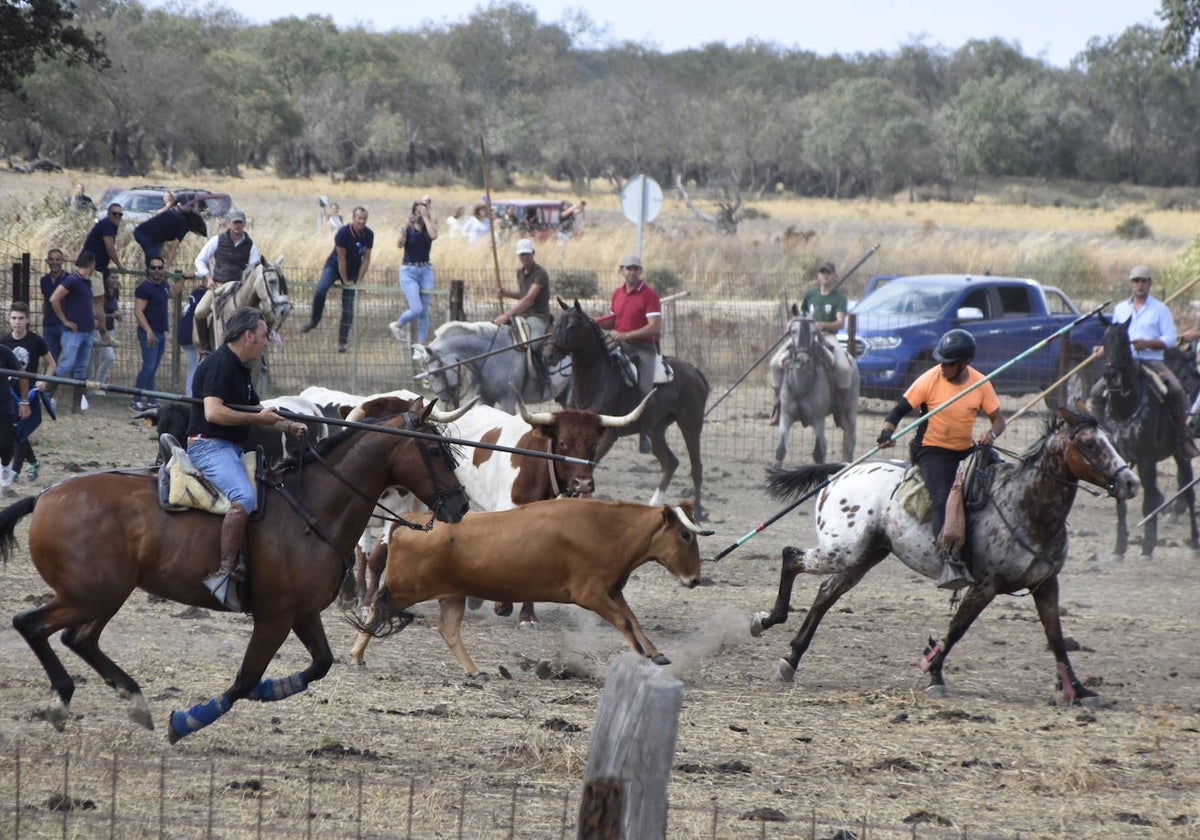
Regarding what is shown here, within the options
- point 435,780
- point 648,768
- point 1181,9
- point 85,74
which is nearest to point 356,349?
point 435,780

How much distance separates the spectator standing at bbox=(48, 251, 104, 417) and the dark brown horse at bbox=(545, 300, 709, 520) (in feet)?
17.6

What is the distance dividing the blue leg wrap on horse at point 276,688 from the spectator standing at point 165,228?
43.2 feet

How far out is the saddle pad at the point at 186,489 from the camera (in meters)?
7.47

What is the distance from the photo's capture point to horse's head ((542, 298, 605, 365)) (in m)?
14.9

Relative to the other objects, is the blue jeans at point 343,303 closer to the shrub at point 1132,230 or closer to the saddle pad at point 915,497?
the saddle pad at point 915,497

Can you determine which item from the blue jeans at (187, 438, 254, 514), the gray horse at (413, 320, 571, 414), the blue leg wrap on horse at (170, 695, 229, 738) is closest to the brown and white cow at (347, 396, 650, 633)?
the blue jeans at (187, 438, 254, 514)

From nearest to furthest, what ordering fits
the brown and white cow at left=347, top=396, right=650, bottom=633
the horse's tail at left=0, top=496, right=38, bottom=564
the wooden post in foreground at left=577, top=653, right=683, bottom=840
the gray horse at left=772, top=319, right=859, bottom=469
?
the wooden post in foreground at left=577, top=653, right=683, bottom=840 < the horse's tail at left=0, top=496, right=38, bottom=564 < the brown and white cow at left=347, top=396, right=650, bottom=633 < the gray horse at left=772, top=319, right=859, bottom=469

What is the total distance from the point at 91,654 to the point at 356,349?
13.4 meters

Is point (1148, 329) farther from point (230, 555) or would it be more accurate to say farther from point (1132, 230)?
point (1132, 230)

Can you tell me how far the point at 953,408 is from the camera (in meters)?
9.59

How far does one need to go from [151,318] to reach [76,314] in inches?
70.2

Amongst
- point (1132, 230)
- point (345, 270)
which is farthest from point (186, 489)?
point (1132, 230)

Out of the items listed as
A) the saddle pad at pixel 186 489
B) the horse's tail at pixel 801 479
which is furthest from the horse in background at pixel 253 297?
the saddle pad at pixel 186 489

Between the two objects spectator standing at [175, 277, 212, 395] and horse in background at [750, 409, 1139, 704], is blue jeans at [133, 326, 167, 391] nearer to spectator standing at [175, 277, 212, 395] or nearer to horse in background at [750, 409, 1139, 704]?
spectator standing at [175, 277, 212, 395]
